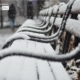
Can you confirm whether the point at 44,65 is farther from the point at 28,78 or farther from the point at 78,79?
the point at 78,79

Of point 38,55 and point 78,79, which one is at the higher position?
point 38,55

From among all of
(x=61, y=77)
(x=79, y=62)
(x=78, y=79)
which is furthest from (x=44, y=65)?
(x=79, y=62)

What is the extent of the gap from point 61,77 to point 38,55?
399 millimetres

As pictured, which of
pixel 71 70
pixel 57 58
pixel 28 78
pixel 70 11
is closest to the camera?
pixel 57 58

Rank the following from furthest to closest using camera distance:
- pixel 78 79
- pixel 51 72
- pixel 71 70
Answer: pixel 71 70 → pixel 78 79 → pixel 51 72

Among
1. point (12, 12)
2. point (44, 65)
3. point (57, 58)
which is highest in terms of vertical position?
point (57, 58)

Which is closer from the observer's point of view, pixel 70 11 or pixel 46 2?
pixel 70 11

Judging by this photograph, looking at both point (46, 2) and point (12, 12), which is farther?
point (46, 2)

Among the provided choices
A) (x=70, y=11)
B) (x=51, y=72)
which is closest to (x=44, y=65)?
(x=51, y=72)

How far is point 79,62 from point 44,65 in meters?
1.09

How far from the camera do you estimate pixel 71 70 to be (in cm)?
312

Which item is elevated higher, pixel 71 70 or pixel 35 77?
pixel 35 77

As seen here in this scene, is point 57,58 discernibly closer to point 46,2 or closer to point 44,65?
point 44,65

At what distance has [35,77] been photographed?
1.76 metres
